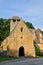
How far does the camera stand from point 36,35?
7156 centimetres

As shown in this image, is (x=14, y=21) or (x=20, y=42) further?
(x=14, y=21)

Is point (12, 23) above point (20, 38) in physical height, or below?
above

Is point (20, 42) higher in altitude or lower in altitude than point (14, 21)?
lower

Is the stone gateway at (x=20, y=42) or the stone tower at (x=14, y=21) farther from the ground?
the stone tower at (x=14, y=21)

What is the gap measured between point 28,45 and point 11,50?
14.9ft

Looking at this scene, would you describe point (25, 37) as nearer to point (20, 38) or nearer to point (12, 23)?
point (20, 38)

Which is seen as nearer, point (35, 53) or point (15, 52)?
point (15, 52)

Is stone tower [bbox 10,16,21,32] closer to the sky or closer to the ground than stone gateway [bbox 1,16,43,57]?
closer to the sky

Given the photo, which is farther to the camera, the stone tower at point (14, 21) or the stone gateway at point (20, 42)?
the stone tower at point (14, 21)

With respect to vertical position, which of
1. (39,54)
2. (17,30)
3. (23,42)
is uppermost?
(17,30)

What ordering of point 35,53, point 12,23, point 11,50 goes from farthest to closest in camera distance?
point 12,23 → point 35,53 → point 11,50

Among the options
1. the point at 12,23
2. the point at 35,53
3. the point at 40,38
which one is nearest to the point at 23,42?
the point at 35,53

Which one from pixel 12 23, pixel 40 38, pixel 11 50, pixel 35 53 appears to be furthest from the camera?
pixel 40 38

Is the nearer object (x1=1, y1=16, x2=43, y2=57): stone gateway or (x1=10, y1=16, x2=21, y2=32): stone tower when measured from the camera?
(x1=1, y1=16, x2=43, y2=57): stone gateway
